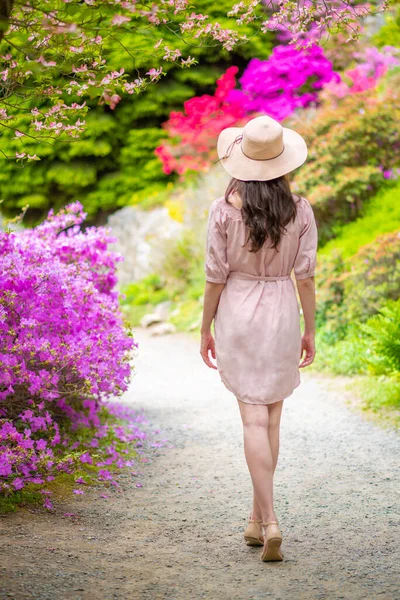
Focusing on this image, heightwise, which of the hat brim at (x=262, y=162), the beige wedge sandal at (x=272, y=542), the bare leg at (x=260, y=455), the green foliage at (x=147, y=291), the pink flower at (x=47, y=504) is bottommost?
the green foliage at (x=147, y=291)

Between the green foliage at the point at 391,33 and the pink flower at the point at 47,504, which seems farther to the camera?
the green foliage at the point at 391,33

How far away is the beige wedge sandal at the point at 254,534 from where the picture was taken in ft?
11.4

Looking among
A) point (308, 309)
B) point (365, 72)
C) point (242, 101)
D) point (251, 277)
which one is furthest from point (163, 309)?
point (251, 277)

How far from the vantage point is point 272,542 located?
3215 millimetres

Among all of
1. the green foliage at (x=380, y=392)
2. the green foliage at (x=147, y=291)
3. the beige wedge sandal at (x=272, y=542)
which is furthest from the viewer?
the green foliage at (x=147, y=291)

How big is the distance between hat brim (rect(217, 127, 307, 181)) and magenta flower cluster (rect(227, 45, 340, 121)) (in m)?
9.52

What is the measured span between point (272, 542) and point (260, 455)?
36 centimetres

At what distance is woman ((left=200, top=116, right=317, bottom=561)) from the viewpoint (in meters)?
3.29

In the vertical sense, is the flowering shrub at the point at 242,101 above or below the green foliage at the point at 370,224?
above

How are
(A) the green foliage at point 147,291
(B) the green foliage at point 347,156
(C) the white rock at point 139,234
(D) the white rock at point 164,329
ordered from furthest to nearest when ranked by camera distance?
1. (C) the white rock at point 139,234
2. (A) the green foliage at point 147,291
3. (D) the white rock at point 164,329
4. (B) the green foliage at point 347,156

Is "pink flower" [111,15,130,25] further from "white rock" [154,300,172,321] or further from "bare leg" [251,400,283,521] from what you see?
"white rock" [154,300,172,321]

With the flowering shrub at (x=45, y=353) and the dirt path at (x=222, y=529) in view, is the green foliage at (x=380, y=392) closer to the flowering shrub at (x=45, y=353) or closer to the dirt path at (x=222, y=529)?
the dirt path at (x=222, y=529)

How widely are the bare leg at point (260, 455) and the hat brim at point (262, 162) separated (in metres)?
0.99

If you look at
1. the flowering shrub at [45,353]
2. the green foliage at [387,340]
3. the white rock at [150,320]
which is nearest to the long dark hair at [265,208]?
the flowering shrub at [45,353]
